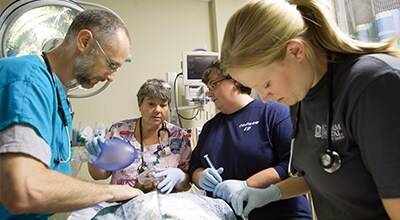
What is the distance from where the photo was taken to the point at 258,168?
4.21 ft

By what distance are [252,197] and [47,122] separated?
0.74m

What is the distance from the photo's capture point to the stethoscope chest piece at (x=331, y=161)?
2.44 feet

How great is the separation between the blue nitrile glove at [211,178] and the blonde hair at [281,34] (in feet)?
1.95

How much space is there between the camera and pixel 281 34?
780mm

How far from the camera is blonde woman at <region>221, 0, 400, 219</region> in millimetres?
622

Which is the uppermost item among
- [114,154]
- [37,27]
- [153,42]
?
[37,27]

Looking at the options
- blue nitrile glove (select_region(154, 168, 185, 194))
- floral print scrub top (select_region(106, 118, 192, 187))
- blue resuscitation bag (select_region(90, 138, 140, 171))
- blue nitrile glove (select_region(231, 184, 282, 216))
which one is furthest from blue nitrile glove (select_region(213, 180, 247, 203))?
floral print scrub top (select_region(106, 118, 192, 187))

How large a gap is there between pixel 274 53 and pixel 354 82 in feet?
0.69

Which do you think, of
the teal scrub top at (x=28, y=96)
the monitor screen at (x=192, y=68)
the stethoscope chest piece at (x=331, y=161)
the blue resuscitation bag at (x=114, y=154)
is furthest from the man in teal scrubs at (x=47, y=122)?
the monitor screen at (x=192, y=68)

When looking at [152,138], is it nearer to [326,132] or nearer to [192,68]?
[192,68]

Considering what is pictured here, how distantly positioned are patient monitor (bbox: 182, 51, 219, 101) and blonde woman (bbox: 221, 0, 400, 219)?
58.8 inches

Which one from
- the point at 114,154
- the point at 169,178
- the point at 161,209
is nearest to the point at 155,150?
the point at 169,178

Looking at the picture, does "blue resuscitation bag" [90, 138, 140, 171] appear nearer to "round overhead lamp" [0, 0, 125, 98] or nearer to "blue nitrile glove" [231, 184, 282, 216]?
"round overhead lamp" [0, 0, 125, 98]

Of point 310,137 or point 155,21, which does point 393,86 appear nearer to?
point 310,137
